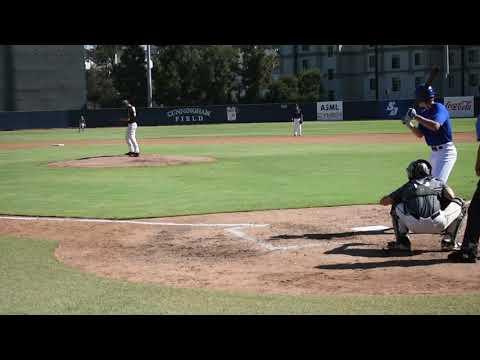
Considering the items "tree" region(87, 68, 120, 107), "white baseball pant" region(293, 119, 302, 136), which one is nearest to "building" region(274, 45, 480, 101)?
"tree" region(87, 68, 120, 107)

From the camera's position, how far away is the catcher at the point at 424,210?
8266 mm

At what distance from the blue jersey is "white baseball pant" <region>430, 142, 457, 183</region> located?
0.11 m

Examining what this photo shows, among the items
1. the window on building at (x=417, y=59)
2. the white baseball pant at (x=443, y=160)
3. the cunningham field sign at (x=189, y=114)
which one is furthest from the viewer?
the window on building at (x=417, y=59)

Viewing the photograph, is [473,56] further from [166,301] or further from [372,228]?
[166,301]

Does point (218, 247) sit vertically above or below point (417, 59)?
below

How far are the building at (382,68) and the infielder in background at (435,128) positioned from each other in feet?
244

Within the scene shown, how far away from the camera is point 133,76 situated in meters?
81.1

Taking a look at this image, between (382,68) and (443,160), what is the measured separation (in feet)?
267

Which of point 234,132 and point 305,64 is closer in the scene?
point 234,132

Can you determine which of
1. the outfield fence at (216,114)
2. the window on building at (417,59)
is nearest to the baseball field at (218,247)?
the outfield fence at (216,114)

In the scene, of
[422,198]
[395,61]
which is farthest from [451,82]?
[422,198]

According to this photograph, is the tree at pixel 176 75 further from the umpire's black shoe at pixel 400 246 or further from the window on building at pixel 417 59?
the umpire's black shoe at pixel 400 246
